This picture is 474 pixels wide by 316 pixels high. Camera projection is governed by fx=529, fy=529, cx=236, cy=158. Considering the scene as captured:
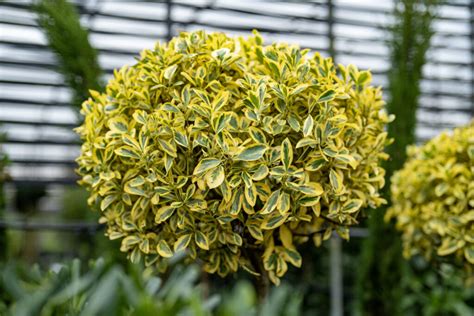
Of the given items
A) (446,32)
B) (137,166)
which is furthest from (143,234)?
(446,32)

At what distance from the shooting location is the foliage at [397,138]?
2.88 m

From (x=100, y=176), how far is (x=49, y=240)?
5232 mm

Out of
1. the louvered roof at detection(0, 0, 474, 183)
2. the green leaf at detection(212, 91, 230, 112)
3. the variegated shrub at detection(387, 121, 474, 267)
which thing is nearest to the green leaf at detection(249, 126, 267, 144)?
the green leaf at detection(212, 91, 230, 112)

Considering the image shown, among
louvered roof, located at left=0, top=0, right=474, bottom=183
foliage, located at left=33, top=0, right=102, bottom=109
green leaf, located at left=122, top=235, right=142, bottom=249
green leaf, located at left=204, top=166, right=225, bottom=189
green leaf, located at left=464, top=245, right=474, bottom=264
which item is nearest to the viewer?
green leaf, located at left=204, top=166, right=225, bottom=189

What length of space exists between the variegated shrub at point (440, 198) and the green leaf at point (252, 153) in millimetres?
997

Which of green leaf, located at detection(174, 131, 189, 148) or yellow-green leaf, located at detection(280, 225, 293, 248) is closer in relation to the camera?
green leaf, located at detection(174, 131, 189, 148)

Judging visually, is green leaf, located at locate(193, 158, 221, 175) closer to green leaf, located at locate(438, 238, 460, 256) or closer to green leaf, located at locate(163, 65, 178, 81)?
green leaf, located at locate(163, 65, 178, 81)

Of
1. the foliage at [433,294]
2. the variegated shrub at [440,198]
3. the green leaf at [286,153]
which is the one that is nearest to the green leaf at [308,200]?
the green leaf at [286,153]

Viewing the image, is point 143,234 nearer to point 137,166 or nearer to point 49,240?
point 137,166

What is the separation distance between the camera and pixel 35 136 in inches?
173

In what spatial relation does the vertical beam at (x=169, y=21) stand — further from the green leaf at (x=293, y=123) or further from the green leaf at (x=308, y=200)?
the green leaf at (x=308, y=200)

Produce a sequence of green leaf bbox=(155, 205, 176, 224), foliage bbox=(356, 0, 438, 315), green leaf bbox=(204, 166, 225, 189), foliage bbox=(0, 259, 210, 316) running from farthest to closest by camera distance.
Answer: foliage bbox=(356, 0, 438, 315) < green leaf bbox=(155, 205, 176, 224) < green leaf bbox=(204, 166, 225, 189) < foliage bbox=(0, 259, 210, 316)

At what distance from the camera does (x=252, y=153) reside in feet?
4.73

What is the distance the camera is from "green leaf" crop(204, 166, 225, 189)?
141 cm
